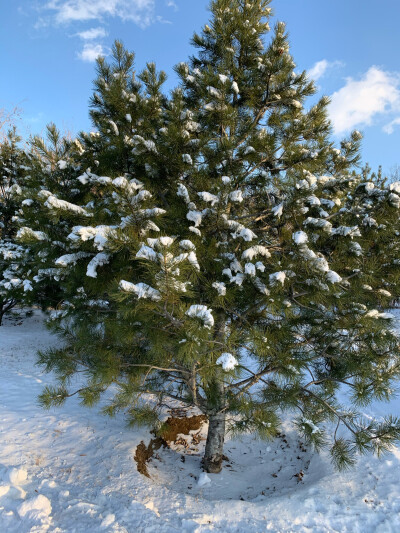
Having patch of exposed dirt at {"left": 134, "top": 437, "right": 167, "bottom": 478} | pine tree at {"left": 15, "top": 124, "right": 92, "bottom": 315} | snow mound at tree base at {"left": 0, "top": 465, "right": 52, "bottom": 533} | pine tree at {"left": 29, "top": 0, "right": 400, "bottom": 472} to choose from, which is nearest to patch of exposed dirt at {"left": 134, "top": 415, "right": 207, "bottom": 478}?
patch of exposed dirt at {"left": 134, "top": 437, "right": 167, "bottom": 478}

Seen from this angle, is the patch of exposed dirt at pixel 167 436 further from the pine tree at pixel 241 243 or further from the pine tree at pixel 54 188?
the pine tree at pixel 54 188

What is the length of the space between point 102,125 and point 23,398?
551cm

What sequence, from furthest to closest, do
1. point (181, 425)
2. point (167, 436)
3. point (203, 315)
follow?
1. point (181, 425)
2. point (167, 436)
3. point (203, 315)

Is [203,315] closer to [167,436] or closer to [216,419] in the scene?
[216,419]

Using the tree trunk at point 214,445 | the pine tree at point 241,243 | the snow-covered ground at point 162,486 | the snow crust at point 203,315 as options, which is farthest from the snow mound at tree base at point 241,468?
the snow crust at point 203,315

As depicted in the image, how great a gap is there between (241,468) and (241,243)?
4.02m

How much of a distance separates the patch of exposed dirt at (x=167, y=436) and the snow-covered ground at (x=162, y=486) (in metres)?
0.11

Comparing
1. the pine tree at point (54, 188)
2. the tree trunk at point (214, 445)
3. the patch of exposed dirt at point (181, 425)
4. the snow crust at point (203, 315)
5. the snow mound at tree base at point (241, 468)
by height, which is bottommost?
the snow mound at tree base at point (241, 468)

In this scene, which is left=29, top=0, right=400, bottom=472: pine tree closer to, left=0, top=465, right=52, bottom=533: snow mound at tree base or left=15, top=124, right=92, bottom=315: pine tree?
left=15, top=124, right=92, bottom=315: pine tree

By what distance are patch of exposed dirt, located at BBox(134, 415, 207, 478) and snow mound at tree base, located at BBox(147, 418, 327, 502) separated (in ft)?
0.21

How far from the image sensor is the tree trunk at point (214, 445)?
4625 millimetres

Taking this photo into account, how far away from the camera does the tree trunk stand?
462 centimetres

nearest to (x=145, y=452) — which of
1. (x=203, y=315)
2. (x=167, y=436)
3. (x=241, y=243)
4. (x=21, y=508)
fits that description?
(x=167, y=436)

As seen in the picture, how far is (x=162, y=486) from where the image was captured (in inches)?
163
